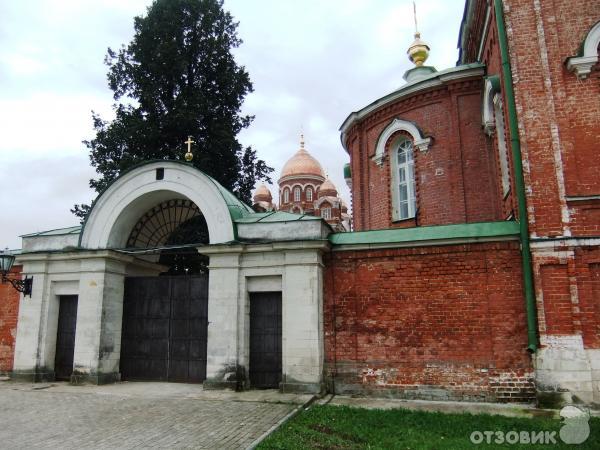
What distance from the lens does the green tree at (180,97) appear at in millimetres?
19828

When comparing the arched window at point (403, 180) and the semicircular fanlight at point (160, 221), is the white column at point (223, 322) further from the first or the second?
the arched window at point (403, 180)

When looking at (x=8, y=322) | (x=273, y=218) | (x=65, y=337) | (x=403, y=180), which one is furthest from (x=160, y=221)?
(x=403, y=180)

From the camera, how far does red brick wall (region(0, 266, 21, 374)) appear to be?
11383 mm

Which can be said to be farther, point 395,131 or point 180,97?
point 180,97

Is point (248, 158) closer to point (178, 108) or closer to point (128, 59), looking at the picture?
point (178, 108)

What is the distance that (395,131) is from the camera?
13961 millimetres

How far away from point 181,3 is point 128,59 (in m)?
3.52

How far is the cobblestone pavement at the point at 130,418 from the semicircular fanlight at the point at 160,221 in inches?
155

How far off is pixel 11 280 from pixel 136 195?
352 centimetres

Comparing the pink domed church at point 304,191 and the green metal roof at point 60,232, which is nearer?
the green metal roof at point 60,232

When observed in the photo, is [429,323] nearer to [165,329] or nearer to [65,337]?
[165,329]

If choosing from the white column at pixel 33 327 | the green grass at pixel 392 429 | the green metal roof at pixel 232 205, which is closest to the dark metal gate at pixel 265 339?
the green metal roof at pixel 232 205

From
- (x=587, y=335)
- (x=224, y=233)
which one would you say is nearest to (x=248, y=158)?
(x=224, y=233)

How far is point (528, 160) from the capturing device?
28.1 ft
